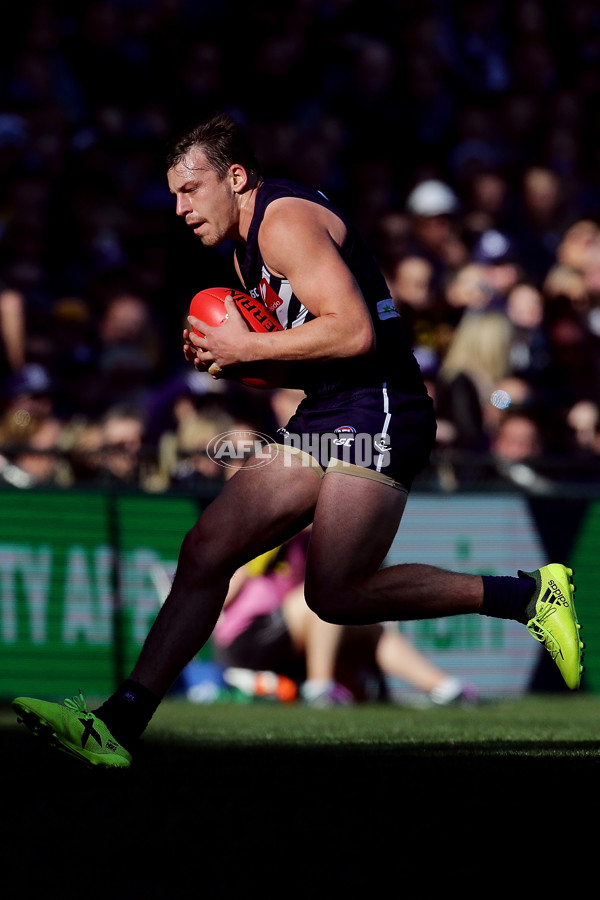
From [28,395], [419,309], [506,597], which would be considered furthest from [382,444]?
[419,309]

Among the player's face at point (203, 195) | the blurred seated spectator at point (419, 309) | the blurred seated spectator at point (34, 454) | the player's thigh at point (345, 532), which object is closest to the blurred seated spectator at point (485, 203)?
the blurred seated spectator at point (419, 309)

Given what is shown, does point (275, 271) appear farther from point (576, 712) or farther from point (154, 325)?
point (154, 325)

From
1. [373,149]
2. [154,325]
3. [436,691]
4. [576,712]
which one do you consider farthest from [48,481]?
[373,149]

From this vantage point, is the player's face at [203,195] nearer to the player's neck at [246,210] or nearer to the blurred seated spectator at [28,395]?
the player's neck at [246,210]

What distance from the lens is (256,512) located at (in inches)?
191

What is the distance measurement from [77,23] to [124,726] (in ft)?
27.3

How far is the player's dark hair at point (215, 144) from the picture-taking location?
16.4ft

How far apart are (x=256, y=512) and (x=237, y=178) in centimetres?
118

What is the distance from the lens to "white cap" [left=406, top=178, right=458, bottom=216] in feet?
38.5

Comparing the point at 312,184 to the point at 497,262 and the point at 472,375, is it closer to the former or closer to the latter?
the point at 497,262

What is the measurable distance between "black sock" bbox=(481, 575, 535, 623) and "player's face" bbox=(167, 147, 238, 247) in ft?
5.11

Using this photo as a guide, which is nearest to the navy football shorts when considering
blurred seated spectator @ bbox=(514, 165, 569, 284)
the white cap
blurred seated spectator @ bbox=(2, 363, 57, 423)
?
blurred seated spectator @ bbox=(2, 363, 57, 423)

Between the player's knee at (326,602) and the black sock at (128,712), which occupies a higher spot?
the player's knee at (326,602)

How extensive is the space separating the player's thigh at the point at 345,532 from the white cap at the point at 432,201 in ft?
23.7
